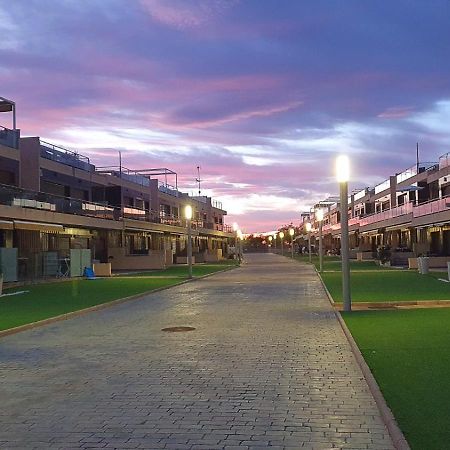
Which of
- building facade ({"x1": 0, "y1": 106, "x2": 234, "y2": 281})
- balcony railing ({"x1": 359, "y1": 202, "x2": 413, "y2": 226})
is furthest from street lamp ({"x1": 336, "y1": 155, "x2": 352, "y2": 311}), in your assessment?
balcony railing ({"x1": 359, "y1": 202, "x2": 413, "y2": 226})

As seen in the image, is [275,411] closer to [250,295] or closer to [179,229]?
[250,295]

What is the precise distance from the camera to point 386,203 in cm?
6900

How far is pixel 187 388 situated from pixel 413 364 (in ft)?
10.6

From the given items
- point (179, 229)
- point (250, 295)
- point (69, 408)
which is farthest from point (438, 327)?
point (179, 229)

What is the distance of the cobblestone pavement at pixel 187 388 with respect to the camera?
5.76 m

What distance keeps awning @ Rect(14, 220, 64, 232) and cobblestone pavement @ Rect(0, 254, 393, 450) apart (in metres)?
15.6

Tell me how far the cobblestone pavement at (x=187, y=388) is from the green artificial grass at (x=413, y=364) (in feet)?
0.95

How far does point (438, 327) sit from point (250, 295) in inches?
400

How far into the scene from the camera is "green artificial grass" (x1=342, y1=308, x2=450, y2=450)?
5.75 m

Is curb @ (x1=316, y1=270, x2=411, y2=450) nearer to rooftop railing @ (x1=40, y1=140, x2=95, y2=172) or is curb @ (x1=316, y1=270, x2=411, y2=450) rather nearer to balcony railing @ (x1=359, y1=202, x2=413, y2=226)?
rooftop railing @ (x1=40, y1=140, x2=95, y2=172)

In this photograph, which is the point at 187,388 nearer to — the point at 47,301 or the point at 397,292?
the point at 47,301

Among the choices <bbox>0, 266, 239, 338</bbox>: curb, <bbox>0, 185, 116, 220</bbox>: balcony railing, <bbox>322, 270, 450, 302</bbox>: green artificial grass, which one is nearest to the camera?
<bbox>0, 266, 239, 338</bbox>: curb

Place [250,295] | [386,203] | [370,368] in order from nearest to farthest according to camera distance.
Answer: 1. [370,368]
2. [250,295]
3. [386,203]

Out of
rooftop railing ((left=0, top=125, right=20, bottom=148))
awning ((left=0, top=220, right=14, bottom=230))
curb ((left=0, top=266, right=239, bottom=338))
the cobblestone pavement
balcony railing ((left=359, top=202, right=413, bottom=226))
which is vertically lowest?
the cobblestone pavement
